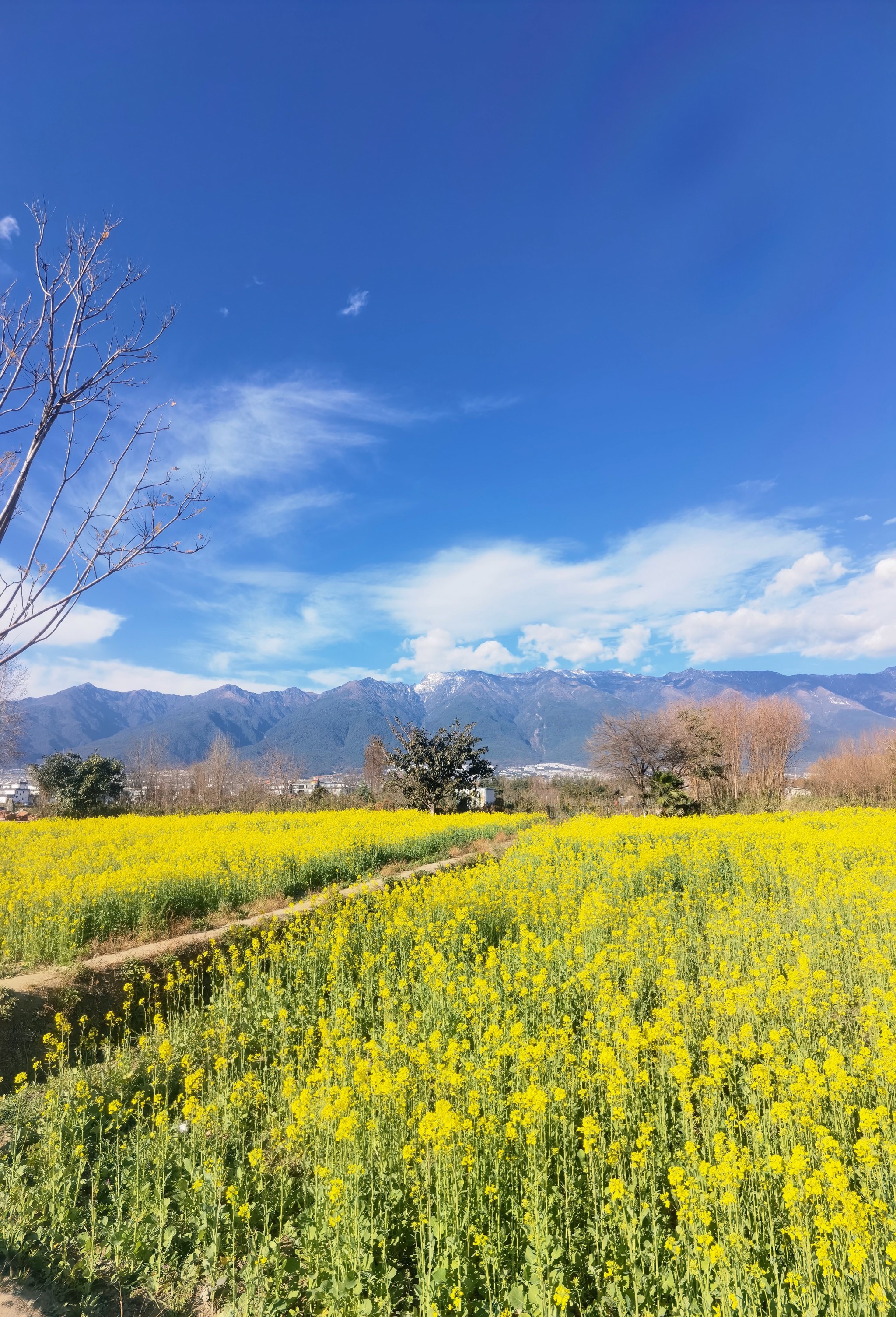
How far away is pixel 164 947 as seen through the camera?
28.2 ft

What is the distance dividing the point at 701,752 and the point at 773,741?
35.4ft

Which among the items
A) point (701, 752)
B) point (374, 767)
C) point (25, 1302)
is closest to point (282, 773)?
point (374, 767)

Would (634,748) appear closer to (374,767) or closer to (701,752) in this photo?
(701,752)

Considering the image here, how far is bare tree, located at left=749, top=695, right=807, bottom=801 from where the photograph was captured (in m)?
41.1

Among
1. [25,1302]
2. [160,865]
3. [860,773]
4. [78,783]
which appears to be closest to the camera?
[25,1302]

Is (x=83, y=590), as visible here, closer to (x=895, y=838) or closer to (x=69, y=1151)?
(x=69, y=1151)

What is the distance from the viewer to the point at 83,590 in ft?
9.33

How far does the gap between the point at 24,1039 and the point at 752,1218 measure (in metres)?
7.17

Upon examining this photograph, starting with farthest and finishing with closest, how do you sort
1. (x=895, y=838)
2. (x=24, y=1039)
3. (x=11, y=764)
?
(x=11, y=764) < (x=895, y=838) < (x=24, y=1039)

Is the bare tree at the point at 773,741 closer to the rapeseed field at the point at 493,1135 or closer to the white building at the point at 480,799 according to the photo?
the white building at the point at 480,799

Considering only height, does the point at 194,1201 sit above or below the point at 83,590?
below

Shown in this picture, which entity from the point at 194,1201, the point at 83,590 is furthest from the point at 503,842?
the point at 83,590

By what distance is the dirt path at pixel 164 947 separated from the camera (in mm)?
7027

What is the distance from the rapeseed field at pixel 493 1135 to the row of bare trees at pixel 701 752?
27600 mm
